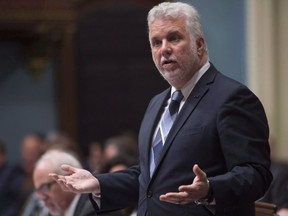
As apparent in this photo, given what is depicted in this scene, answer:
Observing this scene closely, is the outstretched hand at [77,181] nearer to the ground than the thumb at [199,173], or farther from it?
nearer to the ground

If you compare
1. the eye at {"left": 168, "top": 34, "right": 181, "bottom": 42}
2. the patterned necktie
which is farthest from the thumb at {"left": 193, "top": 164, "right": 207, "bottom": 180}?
the eye at {"left": 168, "top": 34, "right": 181, "bottom": 42}

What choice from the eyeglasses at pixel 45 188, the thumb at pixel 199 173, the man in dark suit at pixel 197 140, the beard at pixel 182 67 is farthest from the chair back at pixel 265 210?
the eyeglasses at pixel 45 188

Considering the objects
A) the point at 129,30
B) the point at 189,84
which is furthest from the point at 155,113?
the point at 129,30

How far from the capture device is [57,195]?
4660 millimetres

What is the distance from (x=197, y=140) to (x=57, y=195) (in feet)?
5.11

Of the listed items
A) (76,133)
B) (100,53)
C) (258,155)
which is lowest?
(76,133)

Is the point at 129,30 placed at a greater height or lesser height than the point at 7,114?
greater

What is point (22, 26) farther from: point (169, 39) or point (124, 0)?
point (169, 39)

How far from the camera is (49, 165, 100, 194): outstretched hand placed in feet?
11.1

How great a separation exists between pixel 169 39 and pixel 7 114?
22.0 ft

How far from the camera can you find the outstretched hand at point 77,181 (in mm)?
3396

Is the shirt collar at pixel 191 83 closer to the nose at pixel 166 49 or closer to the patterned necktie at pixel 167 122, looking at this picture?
the patterned necktie at pixel 167 122

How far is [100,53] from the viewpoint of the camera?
32.5 ft

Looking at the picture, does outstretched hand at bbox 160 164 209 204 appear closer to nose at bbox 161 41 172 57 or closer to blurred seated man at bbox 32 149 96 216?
nose at bbox 161 41 172 57
